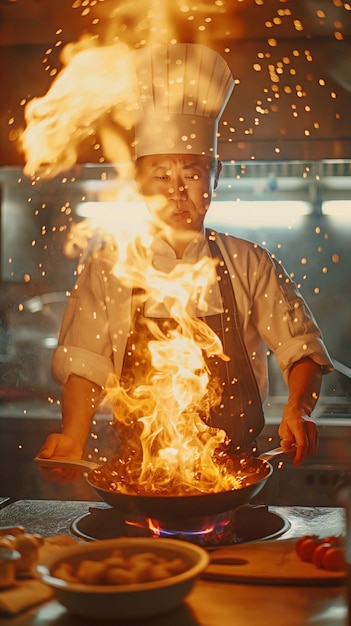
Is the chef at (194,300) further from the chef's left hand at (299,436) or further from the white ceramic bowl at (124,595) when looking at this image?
the white ceramic bowl at (124,595)

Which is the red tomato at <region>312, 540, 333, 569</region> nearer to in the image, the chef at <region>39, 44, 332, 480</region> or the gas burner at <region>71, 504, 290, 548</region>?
the gas burner at <region>71, 504, 290, 548</region>

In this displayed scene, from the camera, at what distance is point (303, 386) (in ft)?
7.18

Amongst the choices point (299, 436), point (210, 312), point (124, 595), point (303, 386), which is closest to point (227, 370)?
point (210, 312)

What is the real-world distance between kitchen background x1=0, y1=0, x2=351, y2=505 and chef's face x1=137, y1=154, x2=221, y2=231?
693 millimetres

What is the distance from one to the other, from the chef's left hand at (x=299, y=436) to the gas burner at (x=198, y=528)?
0.61 feet

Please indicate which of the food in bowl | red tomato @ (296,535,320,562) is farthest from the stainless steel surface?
the food in bowl

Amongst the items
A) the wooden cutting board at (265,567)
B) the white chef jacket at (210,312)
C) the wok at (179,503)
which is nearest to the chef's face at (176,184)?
the white chef jacket at (210,312)

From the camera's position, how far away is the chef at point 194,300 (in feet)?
7.56

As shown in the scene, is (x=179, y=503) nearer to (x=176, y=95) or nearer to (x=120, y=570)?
(x=120, y=570)

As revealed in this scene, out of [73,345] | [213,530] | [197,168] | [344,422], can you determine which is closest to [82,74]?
[197,168]

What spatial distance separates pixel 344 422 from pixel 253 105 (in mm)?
1342

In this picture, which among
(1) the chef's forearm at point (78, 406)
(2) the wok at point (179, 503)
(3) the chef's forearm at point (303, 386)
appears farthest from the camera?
(1) the chef's forearm at point (78, 406)

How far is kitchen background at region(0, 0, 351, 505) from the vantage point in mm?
2922

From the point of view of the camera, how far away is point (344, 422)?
10.4 feet
